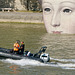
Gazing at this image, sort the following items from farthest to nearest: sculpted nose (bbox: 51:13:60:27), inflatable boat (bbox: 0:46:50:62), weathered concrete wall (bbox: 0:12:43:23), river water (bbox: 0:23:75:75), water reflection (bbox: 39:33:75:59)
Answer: weathered concrete wall (bbox: 0:12:43:23) < sculpted nose (bbox: 51:13:60:27) < water reflection (bbox: 39:33:75:59) < inflatable boat (bbox: 0:46:50:62) < river water (bbox: 0:23:75:75)

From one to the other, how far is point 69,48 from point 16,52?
6868 millimetres

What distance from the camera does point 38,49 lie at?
30.2 metres

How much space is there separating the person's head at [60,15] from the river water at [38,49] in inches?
34.6

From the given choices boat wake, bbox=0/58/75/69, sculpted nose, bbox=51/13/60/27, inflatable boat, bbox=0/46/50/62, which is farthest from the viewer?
sculpted nose, bbox=51/13/60/27

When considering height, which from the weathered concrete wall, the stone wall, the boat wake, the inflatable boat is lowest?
the boat wake

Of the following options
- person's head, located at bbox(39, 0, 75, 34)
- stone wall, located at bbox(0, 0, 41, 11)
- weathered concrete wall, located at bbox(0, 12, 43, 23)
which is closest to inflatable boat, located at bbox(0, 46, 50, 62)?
person's head, located at bbox(39, 0, 75, 34)

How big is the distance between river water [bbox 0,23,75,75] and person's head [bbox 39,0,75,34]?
880 millimetres

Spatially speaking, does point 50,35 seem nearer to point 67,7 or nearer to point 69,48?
point 67,7

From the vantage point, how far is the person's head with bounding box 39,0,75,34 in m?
38.2

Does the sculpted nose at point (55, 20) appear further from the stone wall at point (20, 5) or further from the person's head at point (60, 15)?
the stone wall at point (20, 5)

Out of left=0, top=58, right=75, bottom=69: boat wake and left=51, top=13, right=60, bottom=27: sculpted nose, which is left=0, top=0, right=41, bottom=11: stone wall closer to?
left=51, top=13, right=60, bottom=27: sculpted nose

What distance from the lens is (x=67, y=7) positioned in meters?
38.0

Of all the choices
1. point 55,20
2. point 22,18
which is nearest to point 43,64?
point 55,20

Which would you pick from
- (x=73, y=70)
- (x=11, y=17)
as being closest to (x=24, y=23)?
(x=11, y=17)
